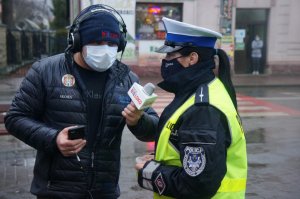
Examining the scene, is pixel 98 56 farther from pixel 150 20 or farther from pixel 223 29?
pixel 223 29

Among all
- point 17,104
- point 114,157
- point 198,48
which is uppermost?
point 198,48

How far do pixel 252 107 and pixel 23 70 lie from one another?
512 inches

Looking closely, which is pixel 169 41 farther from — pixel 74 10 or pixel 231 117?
pixel 74 10

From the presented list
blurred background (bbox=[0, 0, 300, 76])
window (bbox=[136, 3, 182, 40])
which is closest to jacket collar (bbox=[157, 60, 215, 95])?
blurred background (bbox=[0, 0, 300, 76])

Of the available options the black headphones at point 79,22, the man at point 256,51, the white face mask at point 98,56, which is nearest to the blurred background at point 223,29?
the man at point 256,51

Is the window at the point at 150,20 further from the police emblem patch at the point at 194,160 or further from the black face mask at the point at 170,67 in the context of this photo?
the police emblem patch at the point at 194,160

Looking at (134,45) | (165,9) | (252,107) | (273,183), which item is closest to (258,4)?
(165,9)

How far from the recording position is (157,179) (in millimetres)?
2344

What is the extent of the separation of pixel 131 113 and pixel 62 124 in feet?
1.35

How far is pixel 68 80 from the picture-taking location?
2.76 m

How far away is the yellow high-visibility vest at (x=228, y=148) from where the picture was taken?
2283 millimetres

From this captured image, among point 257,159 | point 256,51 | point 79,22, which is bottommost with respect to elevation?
point 257,159

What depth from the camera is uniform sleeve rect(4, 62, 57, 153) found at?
2.65 meters

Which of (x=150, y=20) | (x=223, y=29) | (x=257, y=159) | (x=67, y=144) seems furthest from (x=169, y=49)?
(x=223, y=29)
